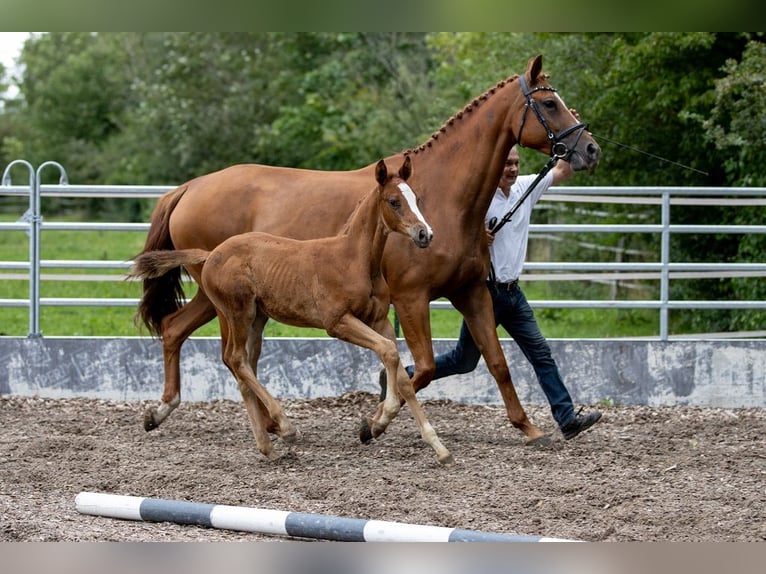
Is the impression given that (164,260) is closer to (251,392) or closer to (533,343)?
(251,392)

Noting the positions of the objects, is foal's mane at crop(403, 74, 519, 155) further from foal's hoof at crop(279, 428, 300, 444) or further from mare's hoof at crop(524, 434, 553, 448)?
mare's hoof at crop(524, 434, 553, 448)

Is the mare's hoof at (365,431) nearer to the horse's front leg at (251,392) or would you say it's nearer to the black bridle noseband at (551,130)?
the horse's front leg at (251,392)

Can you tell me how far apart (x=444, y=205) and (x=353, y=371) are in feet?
8.29

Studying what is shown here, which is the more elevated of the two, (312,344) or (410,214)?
(410,214)

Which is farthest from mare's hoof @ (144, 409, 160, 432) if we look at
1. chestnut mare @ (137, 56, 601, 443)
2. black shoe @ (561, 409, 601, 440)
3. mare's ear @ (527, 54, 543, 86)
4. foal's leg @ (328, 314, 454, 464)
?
mare's ear @ (527, 54, 543, 86)

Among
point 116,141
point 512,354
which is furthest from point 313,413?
point 116,141

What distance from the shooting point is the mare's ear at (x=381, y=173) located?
582 centimetres

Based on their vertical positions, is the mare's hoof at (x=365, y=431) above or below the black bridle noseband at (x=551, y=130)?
below

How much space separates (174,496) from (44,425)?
2.47 metres

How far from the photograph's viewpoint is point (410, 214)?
5777 millimetres

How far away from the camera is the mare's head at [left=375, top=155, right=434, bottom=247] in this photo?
5.72 m

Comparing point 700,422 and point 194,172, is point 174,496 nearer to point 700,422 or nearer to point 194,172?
point 700,422

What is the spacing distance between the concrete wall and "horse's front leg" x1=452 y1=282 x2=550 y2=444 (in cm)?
182

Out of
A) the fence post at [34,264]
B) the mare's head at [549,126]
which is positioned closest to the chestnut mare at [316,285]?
the mare's head at [549,126]
